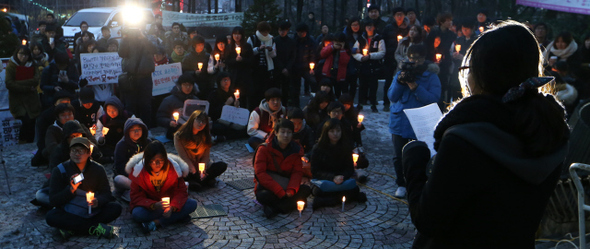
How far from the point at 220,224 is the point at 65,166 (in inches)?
68.0

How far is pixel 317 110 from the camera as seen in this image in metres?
8.70

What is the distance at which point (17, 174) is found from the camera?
7.54 meters

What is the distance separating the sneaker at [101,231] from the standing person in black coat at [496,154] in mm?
4267

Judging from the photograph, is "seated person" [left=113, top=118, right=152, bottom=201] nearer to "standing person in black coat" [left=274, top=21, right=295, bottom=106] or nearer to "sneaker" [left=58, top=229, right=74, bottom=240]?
"sneaker" [left=58, top=229, right=74, bottom=240]

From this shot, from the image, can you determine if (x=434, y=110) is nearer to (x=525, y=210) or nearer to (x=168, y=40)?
(x=525, y=210)

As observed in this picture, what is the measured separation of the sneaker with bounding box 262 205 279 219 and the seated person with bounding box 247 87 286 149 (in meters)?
2.68

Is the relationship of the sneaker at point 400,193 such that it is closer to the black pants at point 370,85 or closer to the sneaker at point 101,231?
the sneaker at point 101,231

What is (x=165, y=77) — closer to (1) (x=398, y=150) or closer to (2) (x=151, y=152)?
(2) (x=151, y=152)

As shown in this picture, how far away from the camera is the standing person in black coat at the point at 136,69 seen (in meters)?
9.19

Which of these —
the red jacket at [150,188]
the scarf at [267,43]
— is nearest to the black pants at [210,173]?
the red jacket at [150,188]

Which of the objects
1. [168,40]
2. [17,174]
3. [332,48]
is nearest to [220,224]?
[17,174]

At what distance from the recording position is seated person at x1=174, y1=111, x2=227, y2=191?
7.07 meters

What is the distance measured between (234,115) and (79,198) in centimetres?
445

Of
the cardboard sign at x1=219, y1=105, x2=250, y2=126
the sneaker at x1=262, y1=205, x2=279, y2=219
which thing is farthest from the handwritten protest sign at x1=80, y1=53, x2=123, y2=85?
the sneaker at x1=262, y1=205, x2=279, y2=219
